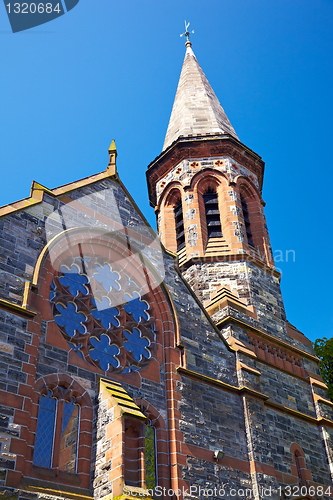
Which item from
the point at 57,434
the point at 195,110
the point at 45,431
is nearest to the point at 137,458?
the point at 57,434

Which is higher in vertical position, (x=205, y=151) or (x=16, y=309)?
(x=205, y=151)

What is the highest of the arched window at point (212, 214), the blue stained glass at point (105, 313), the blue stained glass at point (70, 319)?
the arched window at point (212, 214)

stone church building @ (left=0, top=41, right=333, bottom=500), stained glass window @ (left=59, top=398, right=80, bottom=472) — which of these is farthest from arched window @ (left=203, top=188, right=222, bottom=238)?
stained glass window @ (left=59, top=398, right=80, bottom=472)

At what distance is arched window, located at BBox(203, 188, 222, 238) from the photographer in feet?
67.7

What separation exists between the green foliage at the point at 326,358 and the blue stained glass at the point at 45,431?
57.2ft

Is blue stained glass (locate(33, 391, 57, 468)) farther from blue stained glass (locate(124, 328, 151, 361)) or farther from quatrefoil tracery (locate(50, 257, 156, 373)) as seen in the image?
blue stained glass (locate(124, 328, 151, 361))

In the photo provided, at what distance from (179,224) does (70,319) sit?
957cm

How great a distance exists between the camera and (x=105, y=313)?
13398 mm

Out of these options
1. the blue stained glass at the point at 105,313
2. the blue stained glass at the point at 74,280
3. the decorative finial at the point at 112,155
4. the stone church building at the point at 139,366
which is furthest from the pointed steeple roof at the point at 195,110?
the blue stained glass at the point at 105,313

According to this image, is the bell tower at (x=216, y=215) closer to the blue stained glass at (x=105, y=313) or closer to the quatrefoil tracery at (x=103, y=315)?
the quatrefoil tracery at (x=103, y=315)

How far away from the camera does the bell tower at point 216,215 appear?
1838 centimetres

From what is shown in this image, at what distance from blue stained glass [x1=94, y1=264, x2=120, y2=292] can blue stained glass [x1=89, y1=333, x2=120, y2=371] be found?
1437mm

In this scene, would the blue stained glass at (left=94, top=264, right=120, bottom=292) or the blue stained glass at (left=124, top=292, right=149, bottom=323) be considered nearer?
the blue stained glass at (left=94, top=264, right=120, bottom=292)

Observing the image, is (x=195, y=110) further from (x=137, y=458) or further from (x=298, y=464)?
(x=137, y=458)
